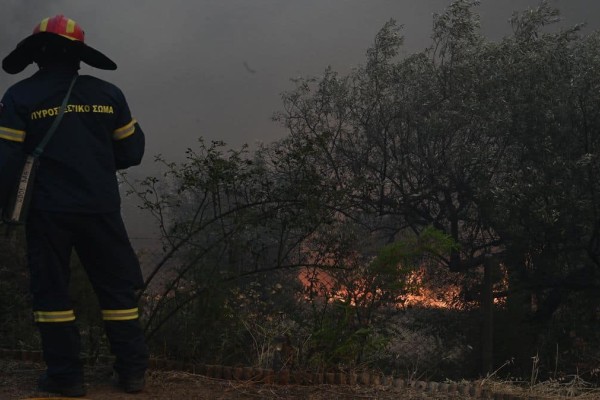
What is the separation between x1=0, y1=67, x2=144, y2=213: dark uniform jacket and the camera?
3.33 metres

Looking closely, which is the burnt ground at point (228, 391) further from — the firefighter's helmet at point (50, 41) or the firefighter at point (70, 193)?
the firefighter's helmet at point (50, 41)

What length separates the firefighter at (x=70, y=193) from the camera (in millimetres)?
3389

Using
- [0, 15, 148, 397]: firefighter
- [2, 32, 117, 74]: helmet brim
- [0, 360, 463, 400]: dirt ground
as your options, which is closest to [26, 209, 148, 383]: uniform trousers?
[0, 15, 148, 397]: firefighter

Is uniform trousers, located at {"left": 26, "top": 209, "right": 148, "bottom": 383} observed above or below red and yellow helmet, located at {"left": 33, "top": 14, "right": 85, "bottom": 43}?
below

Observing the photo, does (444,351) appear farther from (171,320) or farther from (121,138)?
(121,138)

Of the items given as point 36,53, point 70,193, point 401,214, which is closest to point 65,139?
point 70,193

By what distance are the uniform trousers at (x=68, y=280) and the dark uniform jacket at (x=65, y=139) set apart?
0.10 metres

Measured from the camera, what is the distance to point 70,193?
11.2 ft

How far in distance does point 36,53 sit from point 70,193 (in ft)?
2.65

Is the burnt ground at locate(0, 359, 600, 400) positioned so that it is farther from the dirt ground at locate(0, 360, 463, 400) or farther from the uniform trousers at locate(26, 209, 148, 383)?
the uniform trousers at locate(26, 209, 148, 383)

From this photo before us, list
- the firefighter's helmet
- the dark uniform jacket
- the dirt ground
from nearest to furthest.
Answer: the dark uniform jacket, the firefighter's helmet, the dirt ground

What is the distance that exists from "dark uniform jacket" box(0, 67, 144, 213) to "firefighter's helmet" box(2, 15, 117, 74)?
0.13 meters

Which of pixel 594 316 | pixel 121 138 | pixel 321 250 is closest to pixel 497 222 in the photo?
pixel 594 316

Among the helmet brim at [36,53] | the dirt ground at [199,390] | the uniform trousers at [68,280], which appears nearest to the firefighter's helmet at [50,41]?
the helmet brim at [36,53]
